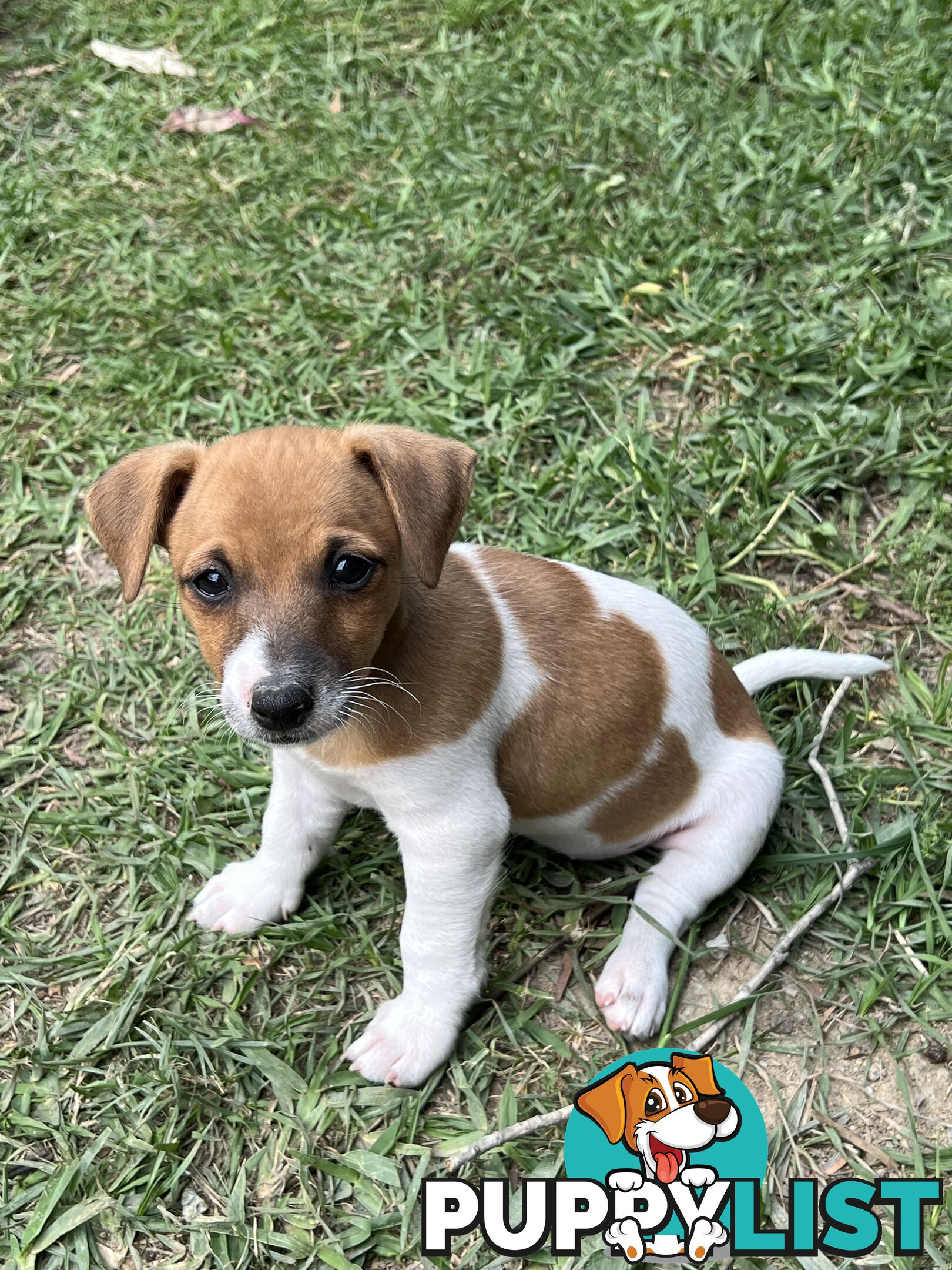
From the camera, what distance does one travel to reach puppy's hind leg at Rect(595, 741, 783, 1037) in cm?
402

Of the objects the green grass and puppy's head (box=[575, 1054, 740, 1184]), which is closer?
puppy's head (box=[575, 1054, 740, 1184])

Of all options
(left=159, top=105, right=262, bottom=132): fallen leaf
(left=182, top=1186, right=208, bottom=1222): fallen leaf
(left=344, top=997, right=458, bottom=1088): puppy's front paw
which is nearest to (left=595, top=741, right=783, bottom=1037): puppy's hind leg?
(left=344, top=997, right=458, bottom=1088): puppy's front paw

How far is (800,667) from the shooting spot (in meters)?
4.66

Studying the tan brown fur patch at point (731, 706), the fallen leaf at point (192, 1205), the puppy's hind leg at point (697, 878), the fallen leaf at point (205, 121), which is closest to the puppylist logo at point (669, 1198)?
the puppy's hind leg at point (697, 878)

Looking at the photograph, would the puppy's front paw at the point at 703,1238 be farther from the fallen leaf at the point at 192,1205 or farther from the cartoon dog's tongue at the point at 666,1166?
the fallen leaf at the point at 192,1205

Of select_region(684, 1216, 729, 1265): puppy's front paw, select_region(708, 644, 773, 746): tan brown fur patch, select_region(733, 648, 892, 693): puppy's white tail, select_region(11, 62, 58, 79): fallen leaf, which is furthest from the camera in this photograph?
select_region(11, 62, 58, 79): fallen leaf

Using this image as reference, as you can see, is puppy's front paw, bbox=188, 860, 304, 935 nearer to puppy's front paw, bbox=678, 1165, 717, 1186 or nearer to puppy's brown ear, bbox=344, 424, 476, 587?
Answer: puppy's brown ear, bbox=344, 424, 476, 587

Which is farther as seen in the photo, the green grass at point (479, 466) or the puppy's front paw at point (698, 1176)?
the green grass at point (479, 466)

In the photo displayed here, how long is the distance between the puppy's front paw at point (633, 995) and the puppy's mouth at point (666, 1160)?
45cm

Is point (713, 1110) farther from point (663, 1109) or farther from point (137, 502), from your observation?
point (137, 502)

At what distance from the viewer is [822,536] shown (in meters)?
5.39

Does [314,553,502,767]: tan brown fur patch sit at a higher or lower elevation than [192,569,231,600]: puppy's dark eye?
lower

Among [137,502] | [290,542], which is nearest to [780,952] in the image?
[290,542]

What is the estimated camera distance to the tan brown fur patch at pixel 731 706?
162 inches
